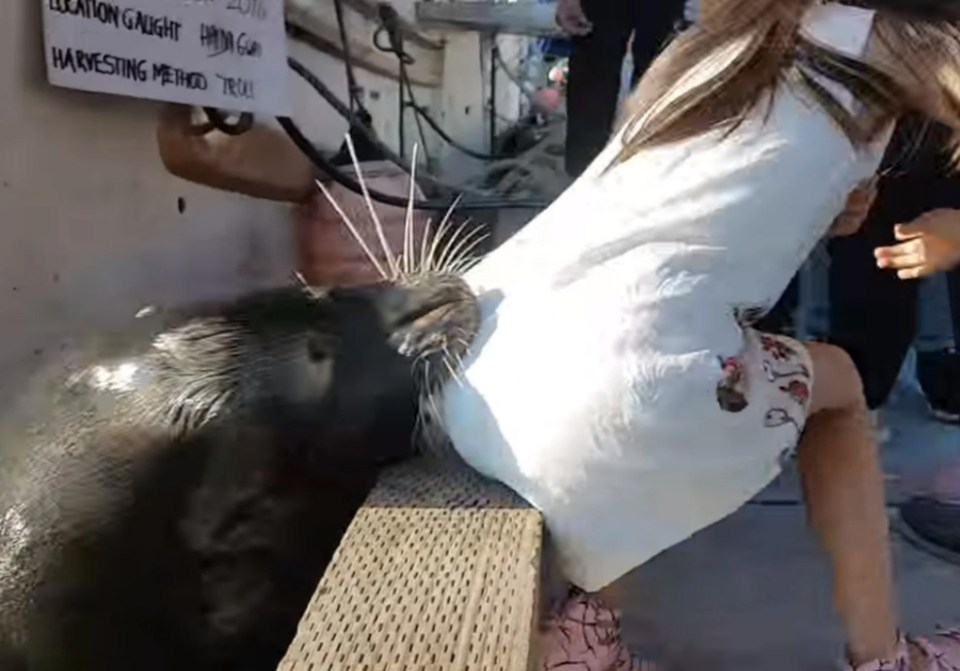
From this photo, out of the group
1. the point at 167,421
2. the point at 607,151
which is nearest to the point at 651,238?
the point at 607,151

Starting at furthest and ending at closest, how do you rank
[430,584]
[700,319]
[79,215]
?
[79,215], [700,319], [430,584]

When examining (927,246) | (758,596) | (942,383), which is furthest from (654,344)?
(942,383)

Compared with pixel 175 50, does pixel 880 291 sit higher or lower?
lower

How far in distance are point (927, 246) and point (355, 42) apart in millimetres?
3999

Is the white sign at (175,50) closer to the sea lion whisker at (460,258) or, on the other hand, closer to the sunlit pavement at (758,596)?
the sea lion whisker at (460,258)

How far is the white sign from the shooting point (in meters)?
2.89

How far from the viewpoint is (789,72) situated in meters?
1.89

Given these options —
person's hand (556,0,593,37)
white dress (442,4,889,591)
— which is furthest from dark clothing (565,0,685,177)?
white dress (442,4,889,591)

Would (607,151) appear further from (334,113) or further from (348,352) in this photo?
(334,113)

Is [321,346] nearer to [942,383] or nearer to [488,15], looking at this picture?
[942,383]

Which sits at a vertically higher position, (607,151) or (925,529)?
(607,151)

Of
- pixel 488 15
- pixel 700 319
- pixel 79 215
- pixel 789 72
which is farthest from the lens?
pixel 488 15

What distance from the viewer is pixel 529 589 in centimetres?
146

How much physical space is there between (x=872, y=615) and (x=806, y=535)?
110cm
